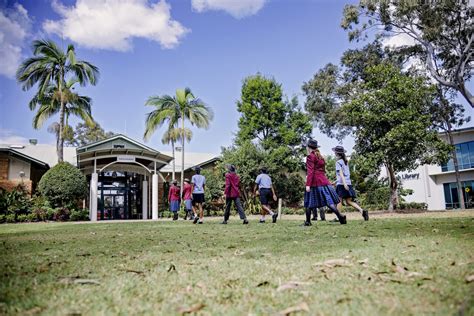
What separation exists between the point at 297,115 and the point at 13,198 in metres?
20.0

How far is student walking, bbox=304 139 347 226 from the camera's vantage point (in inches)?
329

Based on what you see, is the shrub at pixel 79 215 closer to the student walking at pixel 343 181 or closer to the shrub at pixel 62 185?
the shrub at pixel 62 185

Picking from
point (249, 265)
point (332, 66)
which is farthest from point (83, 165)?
point (249, 265)

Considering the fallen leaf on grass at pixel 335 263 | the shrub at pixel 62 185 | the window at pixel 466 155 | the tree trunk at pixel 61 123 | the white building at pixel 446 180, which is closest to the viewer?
the fallen leaf on grass at pixel 335 263

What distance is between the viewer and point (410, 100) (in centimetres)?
1773

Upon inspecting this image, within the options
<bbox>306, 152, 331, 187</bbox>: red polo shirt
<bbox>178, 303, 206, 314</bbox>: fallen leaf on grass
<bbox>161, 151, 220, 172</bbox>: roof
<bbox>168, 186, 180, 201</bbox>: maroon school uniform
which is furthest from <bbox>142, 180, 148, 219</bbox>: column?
<bbox>178, 303, 206, 314</bbox>: fallen leaf on grass

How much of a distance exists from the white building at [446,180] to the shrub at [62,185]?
103 ft

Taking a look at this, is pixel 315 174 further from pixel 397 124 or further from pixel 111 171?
pixel 111 171

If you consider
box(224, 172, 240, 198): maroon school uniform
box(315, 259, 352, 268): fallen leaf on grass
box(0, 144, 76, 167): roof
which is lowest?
box(315, 259, 352, 268): fallen leaf on grass

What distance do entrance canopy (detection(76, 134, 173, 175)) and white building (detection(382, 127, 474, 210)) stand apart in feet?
87.7

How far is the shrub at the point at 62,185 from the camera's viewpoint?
21114mm

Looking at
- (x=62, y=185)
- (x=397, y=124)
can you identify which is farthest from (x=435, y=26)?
(x=62, y=185)

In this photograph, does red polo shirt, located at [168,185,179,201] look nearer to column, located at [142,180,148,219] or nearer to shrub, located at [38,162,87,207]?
shrub, located at [38,162,87,207]

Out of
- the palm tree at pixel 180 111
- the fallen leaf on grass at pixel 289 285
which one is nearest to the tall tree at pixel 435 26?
the palm tree at pixel 180 111
